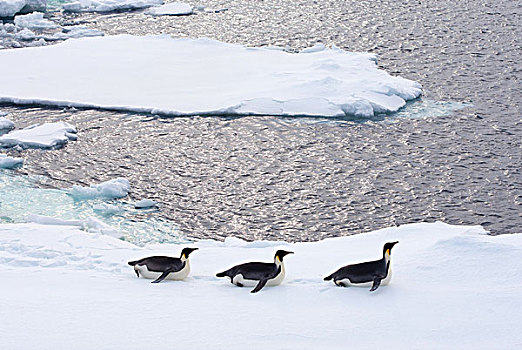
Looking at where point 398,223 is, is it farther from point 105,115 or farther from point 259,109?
point 105,115

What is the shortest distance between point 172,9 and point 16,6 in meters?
7.26

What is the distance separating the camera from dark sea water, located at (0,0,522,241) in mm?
14578

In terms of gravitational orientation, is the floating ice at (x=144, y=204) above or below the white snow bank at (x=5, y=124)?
below

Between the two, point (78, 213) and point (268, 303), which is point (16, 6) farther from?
point (268, 303)

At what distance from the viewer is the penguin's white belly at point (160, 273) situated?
9250 millimetres

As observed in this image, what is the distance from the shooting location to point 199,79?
75.4 ft

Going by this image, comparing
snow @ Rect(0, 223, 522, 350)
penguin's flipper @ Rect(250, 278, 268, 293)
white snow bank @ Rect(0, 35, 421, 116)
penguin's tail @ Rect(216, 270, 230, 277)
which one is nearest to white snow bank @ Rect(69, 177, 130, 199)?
snow @ Rect(0, 223, 522, 350)

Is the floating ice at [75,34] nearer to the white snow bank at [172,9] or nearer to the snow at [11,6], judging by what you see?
the white snow bank at [172,9]

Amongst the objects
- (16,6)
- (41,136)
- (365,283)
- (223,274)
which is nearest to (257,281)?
(223,274)

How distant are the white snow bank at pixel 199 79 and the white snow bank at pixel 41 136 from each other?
216 centimetres

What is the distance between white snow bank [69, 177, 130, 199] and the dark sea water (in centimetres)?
35

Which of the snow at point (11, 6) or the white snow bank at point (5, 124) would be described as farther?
the snow at point (11, 6)

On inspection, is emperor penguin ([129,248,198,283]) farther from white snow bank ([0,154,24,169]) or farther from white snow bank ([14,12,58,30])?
white snow bank ([14,12,58,30])

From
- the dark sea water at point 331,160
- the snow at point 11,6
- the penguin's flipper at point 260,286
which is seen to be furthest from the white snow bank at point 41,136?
the snow at point 11,6
